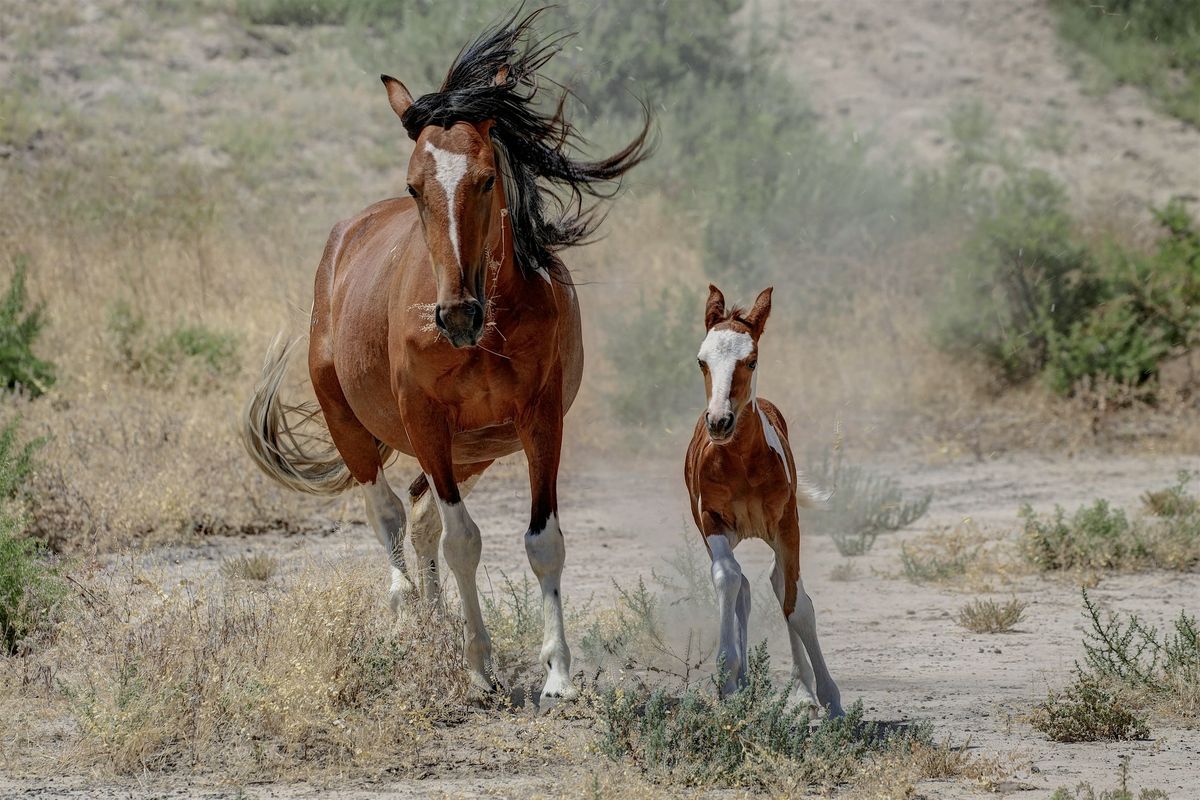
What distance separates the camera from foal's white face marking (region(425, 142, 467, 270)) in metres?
5.05

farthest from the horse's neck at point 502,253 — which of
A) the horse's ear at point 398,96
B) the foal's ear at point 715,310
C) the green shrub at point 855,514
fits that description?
the green shrub at point 855,514

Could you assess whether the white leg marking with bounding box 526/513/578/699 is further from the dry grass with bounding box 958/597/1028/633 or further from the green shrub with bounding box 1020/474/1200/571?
the green shrub with bounding box 1020/474/1200/571

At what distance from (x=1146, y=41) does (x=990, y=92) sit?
4.06 metres

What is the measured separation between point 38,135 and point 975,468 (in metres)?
14.5

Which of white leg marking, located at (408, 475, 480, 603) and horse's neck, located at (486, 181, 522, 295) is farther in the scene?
white leg marking, located at (408, 475, 480, 603)

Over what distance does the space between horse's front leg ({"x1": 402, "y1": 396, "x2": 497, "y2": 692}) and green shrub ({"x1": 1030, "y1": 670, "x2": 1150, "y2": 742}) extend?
88.3 inches

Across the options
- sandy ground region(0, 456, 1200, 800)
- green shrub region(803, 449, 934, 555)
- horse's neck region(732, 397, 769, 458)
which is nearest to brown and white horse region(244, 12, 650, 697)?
horse's neck region(732, 397, 769, 458)

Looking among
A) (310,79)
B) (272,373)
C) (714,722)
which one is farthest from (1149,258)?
(310,79)

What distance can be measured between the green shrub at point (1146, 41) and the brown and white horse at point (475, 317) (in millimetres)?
22440

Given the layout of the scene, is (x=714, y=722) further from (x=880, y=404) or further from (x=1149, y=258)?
(x=1149, y=258)

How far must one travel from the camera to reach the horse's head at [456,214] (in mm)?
4953

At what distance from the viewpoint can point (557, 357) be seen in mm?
5902

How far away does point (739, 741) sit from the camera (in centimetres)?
479

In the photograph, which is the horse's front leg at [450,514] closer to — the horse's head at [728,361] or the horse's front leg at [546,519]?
the horse's front leg at [546,519]
